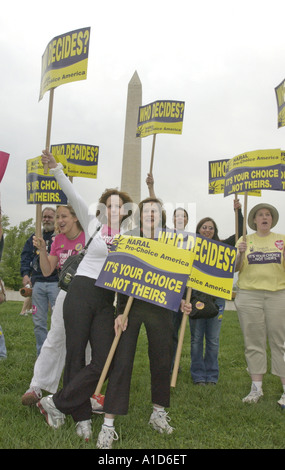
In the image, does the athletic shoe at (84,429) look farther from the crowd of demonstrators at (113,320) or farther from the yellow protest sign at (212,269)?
the yellow protest sign at (212,269)

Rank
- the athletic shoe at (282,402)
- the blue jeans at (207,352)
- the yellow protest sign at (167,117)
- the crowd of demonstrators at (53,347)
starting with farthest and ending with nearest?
the yellow protest sign at (167,117)
the blue jeans at (207,352)
the athletic shoe at (282,402)
the crowd of demonstrators at (53,347)

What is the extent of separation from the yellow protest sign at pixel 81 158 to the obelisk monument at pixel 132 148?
11304 mm

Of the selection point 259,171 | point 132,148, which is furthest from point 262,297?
point 132,148

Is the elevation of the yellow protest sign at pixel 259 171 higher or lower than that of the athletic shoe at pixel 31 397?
higher

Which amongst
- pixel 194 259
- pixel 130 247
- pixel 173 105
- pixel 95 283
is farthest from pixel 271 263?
pixel 173 105

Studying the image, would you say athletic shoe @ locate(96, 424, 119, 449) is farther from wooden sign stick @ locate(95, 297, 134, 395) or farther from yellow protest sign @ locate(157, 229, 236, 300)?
yellow protest sign @ locate(157, 229, 236, 300)

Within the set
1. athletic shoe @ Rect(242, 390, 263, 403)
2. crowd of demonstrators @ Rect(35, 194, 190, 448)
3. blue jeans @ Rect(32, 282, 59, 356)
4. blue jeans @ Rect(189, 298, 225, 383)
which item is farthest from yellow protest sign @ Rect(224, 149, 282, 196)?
blue jeans @ Rect(32, 282, 59, 356)

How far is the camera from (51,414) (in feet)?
11.6

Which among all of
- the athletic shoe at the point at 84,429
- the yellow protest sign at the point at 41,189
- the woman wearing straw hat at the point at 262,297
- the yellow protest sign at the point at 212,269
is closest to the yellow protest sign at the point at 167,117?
the yellow protest sign at the point at 41,189

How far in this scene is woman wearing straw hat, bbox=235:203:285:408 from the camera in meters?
4.47

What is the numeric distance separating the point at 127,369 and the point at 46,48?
3800 millimetres

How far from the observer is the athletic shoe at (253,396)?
4441mm

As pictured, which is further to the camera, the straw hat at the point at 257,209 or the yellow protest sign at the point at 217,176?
the yellow protest sign at the point at 217,176

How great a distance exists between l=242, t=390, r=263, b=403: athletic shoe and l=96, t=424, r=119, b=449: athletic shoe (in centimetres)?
180
